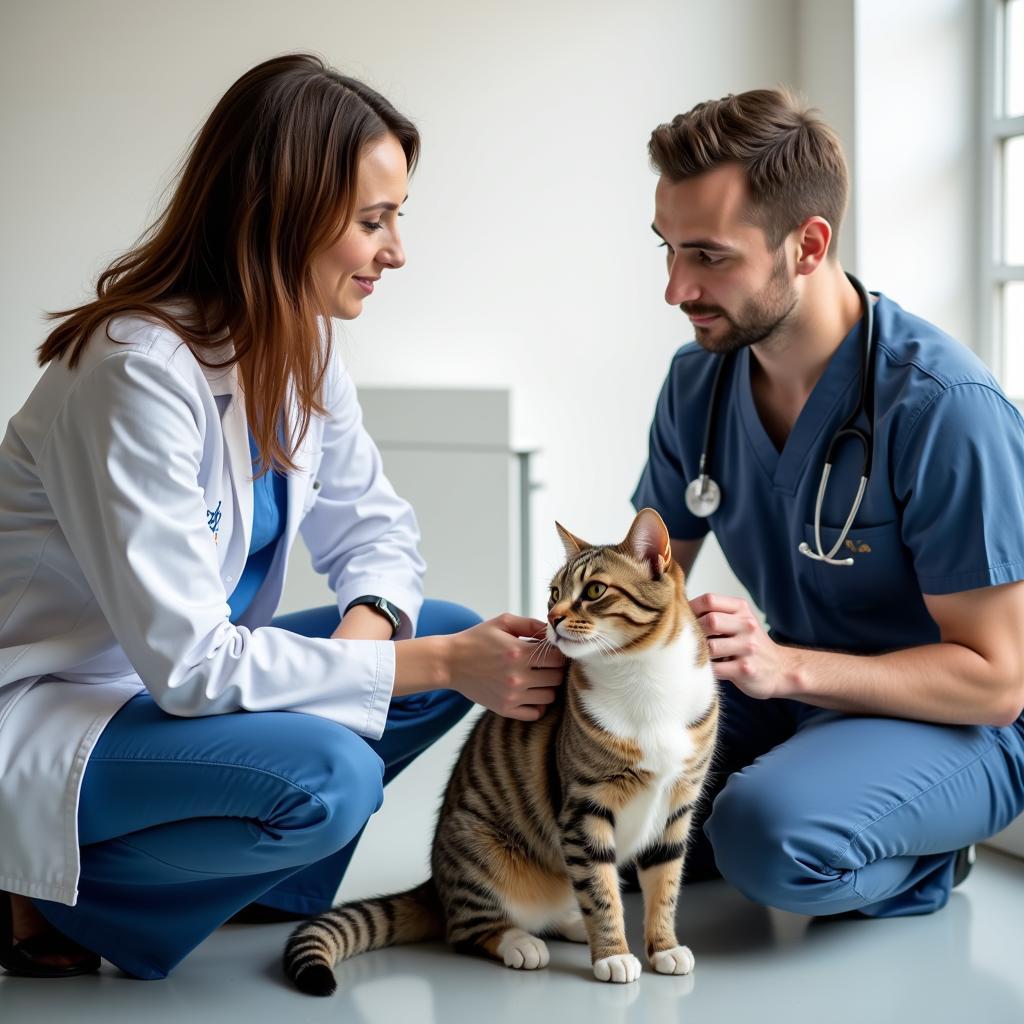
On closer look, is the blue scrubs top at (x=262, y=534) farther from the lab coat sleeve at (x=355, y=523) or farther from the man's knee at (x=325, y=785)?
the man's knee at (x=325, y=785)

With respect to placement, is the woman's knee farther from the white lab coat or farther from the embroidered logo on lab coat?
the embroidered logo on lab coat

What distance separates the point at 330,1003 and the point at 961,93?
241cm

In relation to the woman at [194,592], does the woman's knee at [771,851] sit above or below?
below

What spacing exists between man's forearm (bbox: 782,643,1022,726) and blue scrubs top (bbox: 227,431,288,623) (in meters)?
0.75

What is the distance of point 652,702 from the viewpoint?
1.61 metres

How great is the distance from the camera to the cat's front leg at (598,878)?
162cm

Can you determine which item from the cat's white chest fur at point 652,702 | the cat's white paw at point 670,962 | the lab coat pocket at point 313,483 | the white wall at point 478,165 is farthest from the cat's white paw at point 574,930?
the white wall at point 478,165

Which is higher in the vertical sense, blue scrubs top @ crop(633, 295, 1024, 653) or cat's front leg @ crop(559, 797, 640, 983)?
A: blue scrubs top @ crop(633, 295, 1024, 653)

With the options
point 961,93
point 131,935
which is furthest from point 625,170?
point 131,935

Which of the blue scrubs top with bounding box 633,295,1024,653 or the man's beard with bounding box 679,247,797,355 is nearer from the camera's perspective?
the blue scrubs top with bounding box 633,295,1024,653

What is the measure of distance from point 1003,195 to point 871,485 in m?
1.48

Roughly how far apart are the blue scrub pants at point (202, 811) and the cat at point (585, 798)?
0.61 feet

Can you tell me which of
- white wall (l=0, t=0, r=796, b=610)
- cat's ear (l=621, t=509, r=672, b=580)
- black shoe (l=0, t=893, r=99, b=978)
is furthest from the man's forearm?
white wall (l=0, t=0, r=796, b=610)

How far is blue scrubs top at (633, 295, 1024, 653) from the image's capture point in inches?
67.2
